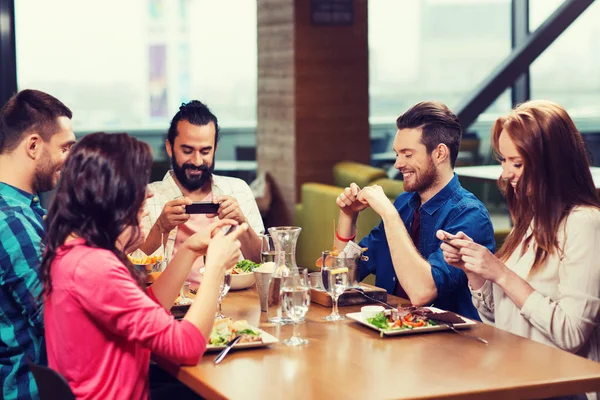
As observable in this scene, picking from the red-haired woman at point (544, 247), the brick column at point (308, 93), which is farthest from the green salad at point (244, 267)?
the brick column at point (308, 93)

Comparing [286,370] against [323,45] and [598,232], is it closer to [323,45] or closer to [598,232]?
[598,232]

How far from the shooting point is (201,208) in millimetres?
3117

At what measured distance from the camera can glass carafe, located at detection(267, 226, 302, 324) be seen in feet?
8.05

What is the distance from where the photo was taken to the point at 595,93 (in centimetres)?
1154

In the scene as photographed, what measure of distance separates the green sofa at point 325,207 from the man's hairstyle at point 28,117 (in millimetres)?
2683

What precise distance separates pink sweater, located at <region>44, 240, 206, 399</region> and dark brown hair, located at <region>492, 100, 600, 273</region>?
1.12m

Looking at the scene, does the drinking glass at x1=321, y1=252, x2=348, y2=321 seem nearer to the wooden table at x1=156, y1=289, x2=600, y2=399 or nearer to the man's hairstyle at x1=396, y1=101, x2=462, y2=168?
the wooden table at x1=156, y1=289, x2=600, y2=399

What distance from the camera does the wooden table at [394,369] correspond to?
1.88 meters

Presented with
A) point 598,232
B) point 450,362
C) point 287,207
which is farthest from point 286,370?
point 287,207

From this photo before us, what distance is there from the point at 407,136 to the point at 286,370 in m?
1.36

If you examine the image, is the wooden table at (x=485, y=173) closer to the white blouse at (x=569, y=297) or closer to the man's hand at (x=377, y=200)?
the man's hand at (x=377, y=200)

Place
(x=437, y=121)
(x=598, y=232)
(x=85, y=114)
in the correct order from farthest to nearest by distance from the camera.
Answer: (x=85, y=114), (x=437, y=121), (x=598, y=232)

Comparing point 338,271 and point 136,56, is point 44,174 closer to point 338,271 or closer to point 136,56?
point 338,271

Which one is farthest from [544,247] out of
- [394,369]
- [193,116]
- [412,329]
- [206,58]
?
[206,58]
